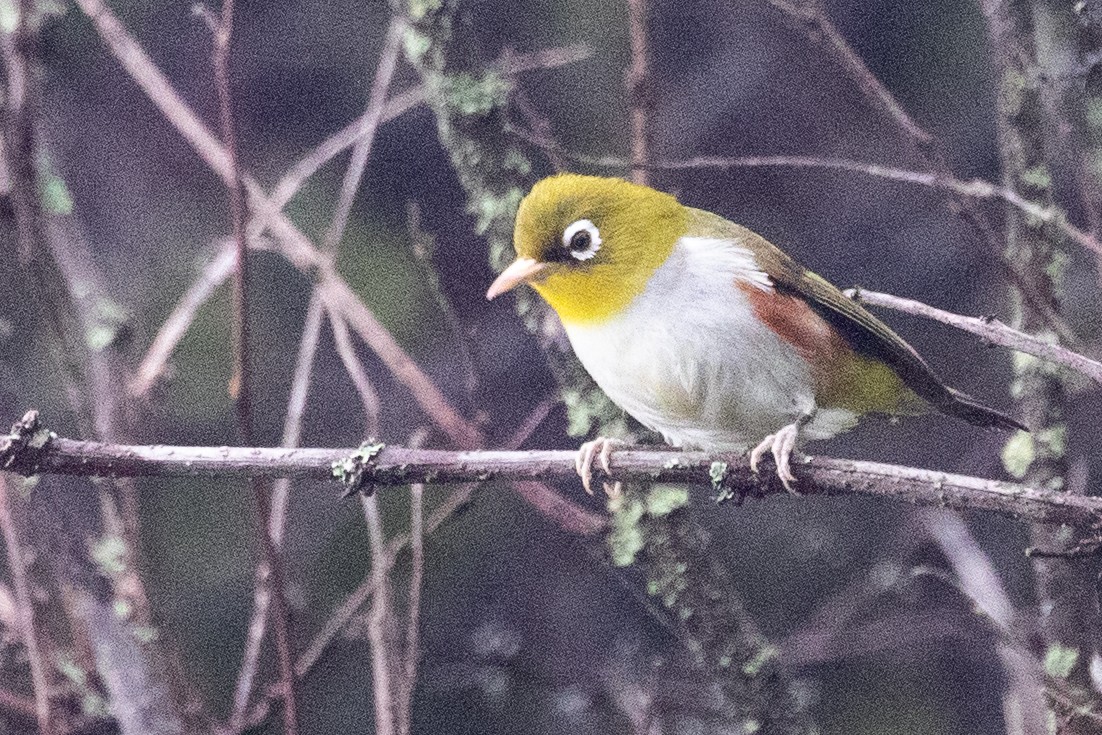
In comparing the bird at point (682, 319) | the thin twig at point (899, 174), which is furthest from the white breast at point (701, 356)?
the thin twig at point (899, 174)

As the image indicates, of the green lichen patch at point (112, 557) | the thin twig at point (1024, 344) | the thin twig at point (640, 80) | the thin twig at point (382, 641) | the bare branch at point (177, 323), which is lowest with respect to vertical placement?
the thin twig at point (1024, 344)

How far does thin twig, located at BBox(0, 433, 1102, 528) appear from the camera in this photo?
0.99m

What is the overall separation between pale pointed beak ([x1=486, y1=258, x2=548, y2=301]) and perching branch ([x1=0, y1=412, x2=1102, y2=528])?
8.8 inches

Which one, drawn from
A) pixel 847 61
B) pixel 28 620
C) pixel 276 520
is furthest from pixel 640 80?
pixel 28 620

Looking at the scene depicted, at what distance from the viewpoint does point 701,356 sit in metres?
1.19

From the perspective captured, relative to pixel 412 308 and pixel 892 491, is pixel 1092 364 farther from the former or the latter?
pixel 412 308

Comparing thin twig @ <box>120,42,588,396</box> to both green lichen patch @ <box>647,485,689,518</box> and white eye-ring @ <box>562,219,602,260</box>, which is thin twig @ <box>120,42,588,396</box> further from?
green lichen patch @ <box>647,485,689,518</box>

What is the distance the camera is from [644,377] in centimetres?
119

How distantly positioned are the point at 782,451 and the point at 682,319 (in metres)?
0.16

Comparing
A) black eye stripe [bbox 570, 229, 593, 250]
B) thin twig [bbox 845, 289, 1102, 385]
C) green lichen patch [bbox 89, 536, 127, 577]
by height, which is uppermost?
green lichen patch [bbox 89, 536, 127, 577]

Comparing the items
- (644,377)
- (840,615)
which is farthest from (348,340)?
(840,615)

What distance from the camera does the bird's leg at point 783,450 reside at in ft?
3.69

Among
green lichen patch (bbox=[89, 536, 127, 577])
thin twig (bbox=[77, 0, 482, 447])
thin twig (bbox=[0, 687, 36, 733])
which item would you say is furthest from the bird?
thin twig (bbox=[0, 687, 36, 733])

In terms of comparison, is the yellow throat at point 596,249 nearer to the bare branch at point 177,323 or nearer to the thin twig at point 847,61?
the thin twig at point 847,61
